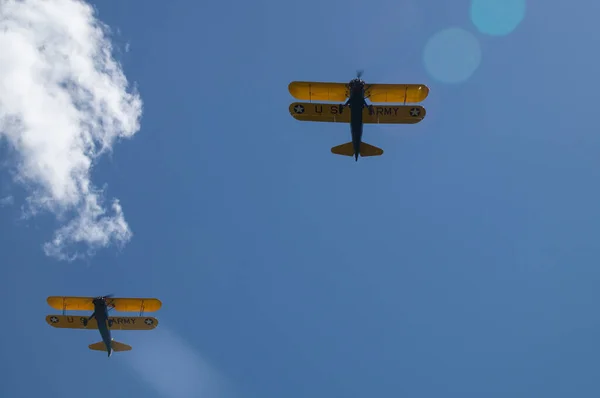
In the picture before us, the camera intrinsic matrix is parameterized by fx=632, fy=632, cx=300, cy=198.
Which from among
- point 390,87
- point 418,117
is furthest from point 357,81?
point 418,117

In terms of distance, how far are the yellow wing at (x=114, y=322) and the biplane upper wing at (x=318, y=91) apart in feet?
75.5

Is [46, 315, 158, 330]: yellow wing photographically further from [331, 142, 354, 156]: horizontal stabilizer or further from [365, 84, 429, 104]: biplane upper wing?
[365, 84, 429, 104]: biplane upper wing

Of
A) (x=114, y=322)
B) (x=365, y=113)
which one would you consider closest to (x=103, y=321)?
(x=114, y=322)

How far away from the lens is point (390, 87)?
40.0 meters

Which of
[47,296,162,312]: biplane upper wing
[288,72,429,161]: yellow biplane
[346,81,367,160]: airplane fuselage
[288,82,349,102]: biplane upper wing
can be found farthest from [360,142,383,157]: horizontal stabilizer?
[47,296,162,312]: biplane upper wing

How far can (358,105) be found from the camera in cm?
3978

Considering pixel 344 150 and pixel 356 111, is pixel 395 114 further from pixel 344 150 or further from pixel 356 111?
pixel 344 150

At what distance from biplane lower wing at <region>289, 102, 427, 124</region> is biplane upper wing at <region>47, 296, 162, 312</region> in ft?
60.9

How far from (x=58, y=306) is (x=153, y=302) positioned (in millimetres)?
7401

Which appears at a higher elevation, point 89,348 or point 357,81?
point 357,81

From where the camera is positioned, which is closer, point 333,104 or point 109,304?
point 333,104

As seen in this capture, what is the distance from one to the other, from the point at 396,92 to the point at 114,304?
2616cm

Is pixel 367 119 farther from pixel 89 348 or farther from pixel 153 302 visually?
pixel 89 348

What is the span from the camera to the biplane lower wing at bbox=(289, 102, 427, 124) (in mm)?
41625
